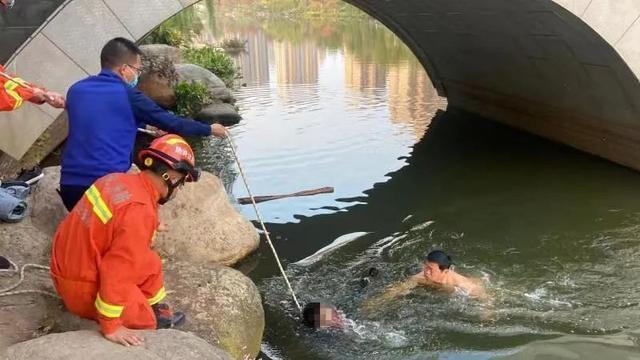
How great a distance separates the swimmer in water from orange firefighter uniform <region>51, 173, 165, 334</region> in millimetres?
3120

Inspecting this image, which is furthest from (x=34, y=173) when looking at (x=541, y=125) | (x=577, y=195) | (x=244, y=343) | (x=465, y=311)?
(x=541, y=125)

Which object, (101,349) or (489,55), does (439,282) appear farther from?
(489,55)

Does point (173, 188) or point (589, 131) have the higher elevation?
point (173, 188)

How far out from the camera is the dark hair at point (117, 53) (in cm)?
427

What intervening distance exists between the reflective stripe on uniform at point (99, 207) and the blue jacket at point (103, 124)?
43.7 inches

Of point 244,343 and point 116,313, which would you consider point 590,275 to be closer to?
point 244,343

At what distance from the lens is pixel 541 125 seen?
41.8 ft

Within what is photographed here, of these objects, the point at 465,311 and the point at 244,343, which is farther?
the point at 465,311

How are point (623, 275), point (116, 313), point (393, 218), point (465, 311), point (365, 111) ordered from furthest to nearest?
point (365, 111), point (393, 218), point (623, 275), point (465, 311), point (116, 313)

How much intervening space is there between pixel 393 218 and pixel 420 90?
11750 mm

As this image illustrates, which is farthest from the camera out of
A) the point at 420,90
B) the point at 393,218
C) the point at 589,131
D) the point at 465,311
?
the point at 420,90

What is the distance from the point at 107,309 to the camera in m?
3.23

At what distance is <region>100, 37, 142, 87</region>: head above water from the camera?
169 inches

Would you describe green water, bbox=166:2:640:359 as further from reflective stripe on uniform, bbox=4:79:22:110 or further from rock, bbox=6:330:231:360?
reflective stripe on uniform, bbox=4:79:22:110
